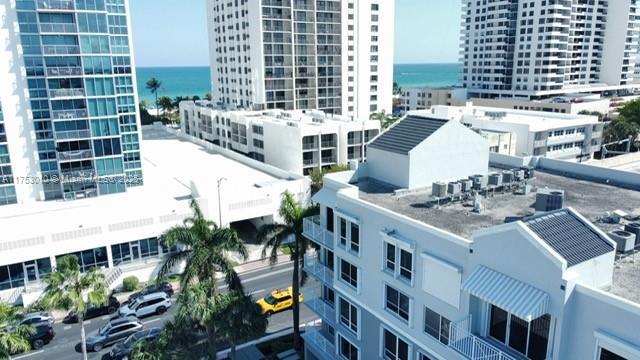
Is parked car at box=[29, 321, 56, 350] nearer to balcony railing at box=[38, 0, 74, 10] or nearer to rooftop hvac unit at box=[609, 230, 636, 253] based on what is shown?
balcony railing at box=[38, 0, 74, 10]

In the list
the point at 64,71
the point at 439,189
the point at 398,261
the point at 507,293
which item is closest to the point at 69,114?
the point at 64,71

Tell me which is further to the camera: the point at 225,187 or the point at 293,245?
the point at 225,187

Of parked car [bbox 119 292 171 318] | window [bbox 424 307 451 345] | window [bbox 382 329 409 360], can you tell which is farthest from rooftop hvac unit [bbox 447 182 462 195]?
parked car [bbox 119 292 171 318]

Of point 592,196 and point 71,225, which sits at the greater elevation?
point 592,196

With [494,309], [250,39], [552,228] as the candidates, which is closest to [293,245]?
[494,309]

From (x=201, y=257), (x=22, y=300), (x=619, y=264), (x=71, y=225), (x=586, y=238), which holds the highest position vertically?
(x=586, y=238)

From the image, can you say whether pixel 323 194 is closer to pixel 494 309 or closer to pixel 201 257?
pixel 201 257
